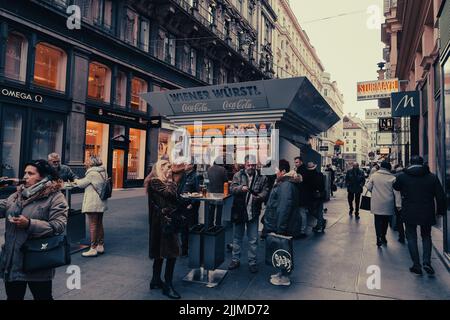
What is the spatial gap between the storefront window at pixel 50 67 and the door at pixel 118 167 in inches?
180

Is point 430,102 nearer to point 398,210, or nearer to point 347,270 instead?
point 398,210

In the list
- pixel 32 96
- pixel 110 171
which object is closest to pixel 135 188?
pixel 110 171

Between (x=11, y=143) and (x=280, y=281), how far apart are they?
11993 millimetres

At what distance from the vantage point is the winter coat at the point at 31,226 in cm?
265

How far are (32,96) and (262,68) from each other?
2601 centimetres

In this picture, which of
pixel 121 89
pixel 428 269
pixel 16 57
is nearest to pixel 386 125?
pixel 428 269

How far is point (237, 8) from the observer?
29.6m

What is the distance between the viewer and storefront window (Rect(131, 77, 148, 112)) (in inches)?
707

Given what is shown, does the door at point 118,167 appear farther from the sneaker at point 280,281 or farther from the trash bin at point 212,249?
the sneaker at point 280,281

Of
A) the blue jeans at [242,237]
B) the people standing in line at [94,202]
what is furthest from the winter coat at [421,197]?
the people standing in line at [94,202]

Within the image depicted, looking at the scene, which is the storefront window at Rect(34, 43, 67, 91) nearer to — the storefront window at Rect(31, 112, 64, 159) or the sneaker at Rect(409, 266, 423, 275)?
the storefront window at Rect(31, 112, 64, 159)

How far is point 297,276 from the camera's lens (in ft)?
15.4

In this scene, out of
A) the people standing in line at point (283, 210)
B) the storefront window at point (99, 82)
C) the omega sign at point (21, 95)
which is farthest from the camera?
the storefront window at point (99, 82)

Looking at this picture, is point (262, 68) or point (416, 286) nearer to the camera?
point (416, 286)
